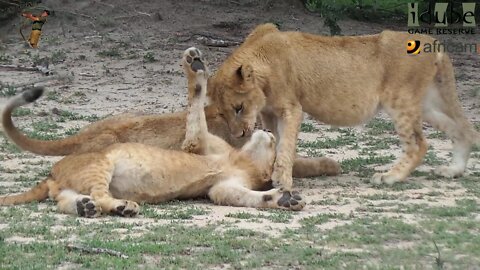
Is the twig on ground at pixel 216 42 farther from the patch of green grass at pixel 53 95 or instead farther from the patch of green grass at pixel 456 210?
the patch of green grass at pixel 456 210

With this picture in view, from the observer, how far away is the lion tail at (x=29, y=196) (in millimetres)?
6326

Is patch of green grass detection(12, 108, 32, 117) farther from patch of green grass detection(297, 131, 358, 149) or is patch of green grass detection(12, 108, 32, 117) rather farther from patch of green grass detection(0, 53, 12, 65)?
patch of green grass detection(297, 131, 358, 149)

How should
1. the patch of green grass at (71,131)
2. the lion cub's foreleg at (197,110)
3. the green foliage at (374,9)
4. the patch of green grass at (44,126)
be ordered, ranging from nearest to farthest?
the lion cub's foreleg at (197,110), the patch of green grass at (71,131), the patch of green grass at (44,126), the green foliage at (374,9)

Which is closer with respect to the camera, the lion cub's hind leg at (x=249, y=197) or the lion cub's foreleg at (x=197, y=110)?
the lion cub's hind leg at (x=249, y=197)

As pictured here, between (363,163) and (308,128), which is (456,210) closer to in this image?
(363,163)

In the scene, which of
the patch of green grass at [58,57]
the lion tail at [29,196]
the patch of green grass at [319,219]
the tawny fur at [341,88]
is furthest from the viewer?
the patch of green grass at [58,57]

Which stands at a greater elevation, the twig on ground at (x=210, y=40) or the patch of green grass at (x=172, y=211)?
the twig on ground at (x=210, y=40)

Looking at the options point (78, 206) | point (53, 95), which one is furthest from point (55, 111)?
point (78, 206)

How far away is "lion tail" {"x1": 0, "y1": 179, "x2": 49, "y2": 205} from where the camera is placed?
6.33 m

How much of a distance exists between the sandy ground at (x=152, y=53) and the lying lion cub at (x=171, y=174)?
1.76 ft

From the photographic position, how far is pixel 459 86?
39.0 feet

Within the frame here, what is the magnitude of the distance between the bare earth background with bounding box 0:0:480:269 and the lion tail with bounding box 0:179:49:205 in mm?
155

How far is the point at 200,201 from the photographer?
676 cm

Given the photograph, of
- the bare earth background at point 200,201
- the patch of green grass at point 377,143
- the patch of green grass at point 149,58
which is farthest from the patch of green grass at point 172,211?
the patch of green grass at point 149,58
